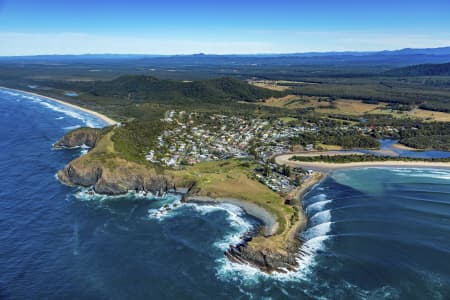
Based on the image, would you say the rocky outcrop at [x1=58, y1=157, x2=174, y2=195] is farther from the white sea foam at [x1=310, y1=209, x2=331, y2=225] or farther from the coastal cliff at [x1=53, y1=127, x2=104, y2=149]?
the coastal cliff at [x1=53, y1=127, x2=104, y2=149]

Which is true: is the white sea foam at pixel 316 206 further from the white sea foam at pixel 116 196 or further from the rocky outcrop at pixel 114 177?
the rocky outcrop at pixel 114 177

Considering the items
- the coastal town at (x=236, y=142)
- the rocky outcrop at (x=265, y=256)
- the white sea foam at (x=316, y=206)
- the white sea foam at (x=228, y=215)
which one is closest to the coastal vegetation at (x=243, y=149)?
the rocky outcrop at (x=265, y=256)

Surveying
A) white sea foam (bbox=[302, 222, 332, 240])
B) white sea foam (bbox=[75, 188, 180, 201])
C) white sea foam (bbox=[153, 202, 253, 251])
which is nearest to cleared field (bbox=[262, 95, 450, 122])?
white sea foam (bbox=[302, 222, 332, 240])

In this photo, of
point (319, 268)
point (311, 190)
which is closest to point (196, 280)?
point (319, 268)

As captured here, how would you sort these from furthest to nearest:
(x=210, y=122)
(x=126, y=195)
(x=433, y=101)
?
(x=433, y=101), (x=210, y=122), (x=126, y=195)

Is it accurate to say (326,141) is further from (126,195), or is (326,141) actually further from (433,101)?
(433,101)
